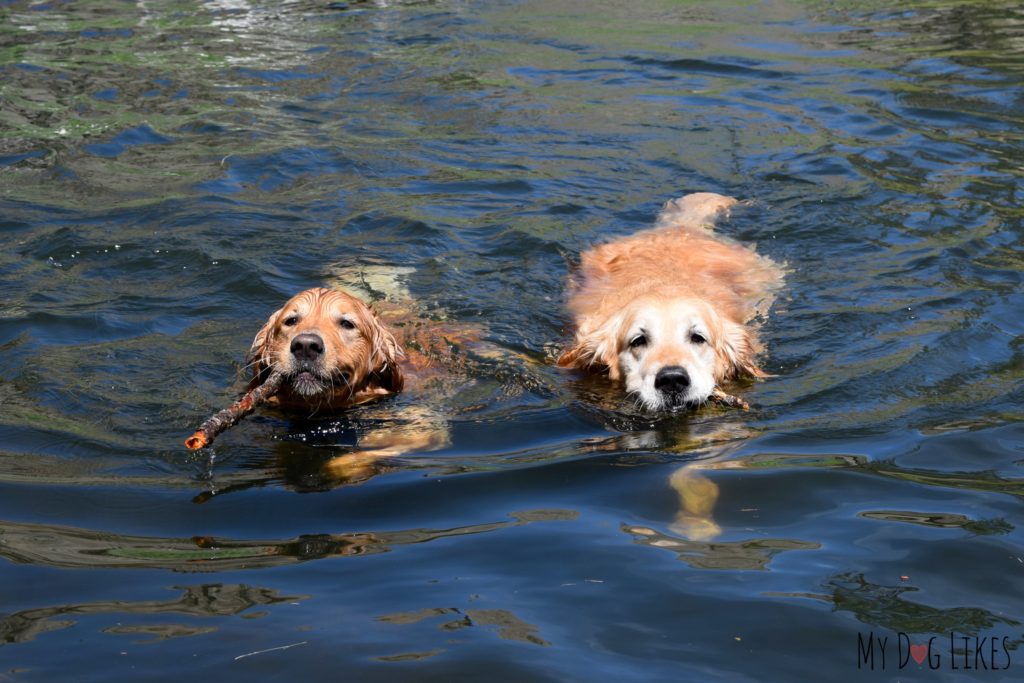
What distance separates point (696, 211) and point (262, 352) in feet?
13.5

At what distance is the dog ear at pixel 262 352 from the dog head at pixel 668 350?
1881 mm

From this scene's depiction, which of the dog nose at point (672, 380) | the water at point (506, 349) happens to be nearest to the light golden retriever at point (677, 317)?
the dog nose at point (672, 380)

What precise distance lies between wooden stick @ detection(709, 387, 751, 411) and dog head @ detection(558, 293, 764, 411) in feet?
0.15

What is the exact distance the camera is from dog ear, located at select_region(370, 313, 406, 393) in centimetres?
624

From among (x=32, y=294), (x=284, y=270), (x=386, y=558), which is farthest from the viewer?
(x=284, y=270)

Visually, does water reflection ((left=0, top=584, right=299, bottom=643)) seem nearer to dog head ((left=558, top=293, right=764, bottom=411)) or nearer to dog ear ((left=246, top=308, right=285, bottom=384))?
dog ear ((left=246, top=308, right=285, bottom=384))

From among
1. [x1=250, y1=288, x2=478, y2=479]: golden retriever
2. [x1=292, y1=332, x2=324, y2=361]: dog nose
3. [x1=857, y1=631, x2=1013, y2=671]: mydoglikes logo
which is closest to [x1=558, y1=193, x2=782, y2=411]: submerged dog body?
[x1=250, y1=288, x2=478, y2=479]: golden retriever

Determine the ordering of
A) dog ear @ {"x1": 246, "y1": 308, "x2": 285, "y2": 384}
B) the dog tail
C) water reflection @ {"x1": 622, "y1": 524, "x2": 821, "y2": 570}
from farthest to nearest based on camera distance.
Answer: the dog tail, dog ear @ {"x1": 246, "y1": 308, "x2": 285, "y2": 384}, water reflection @ {"x1": 622, "y1": 524, "x2": 821, "y2": 570}

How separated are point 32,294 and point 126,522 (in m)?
3.28

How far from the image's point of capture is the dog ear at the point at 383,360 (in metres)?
6.24

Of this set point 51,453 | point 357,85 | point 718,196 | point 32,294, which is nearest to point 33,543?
point 51,453

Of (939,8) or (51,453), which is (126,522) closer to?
(51,453)

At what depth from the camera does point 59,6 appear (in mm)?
16156

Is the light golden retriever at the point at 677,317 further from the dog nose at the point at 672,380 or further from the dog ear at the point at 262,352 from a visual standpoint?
the dog ear at the point at 262,352
